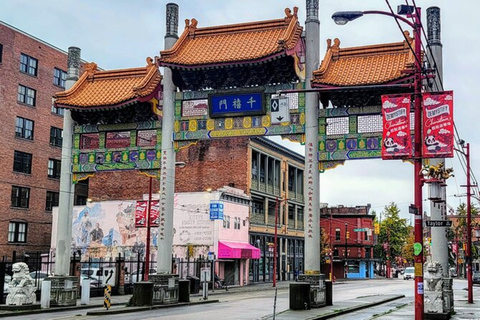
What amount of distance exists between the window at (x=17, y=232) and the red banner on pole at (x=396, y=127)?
4759cm

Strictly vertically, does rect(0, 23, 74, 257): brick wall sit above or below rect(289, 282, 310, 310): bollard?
above

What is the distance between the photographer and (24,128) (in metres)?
59.6

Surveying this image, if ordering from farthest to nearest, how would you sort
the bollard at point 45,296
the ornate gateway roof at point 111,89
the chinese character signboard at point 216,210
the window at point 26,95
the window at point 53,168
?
the window at point 53,168 < the window at point 26,95 < the chinese character signboard at point 216,210 < the ornate gateway roof at point 111,89 < the bollard at point 45,296

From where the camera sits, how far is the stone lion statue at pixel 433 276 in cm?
2278

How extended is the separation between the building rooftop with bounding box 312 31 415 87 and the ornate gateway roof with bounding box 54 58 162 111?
26.1 ft

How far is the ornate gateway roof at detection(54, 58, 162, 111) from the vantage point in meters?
28.3

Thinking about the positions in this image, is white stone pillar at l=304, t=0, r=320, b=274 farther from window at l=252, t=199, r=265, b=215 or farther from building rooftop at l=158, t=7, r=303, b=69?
window at l=252, t=199, r=265, b=215

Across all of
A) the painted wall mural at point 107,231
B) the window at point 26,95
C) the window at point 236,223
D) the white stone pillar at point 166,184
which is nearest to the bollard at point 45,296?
the white stone pillar at point 166,184

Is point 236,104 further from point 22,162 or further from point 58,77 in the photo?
point 58,77

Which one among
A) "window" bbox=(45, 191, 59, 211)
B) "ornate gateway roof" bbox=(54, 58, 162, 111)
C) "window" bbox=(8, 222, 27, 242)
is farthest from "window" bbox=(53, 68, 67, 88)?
"ornate gateway roof" bbox=(54, 58, 162, 111)

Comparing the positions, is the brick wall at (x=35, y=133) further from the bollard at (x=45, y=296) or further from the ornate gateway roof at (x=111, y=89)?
the bollard at (x=45, y=296)

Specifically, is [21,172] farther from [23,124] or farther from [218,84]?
[218,84]

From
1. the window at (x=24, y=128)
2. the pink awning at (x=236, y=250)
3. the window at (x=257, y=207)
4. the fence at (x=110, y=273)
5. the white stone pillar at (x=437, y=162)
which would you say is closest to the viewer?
the white stone pillar at (x=437, y=162)

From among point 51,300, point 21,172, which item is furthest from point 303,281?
point 21,172
